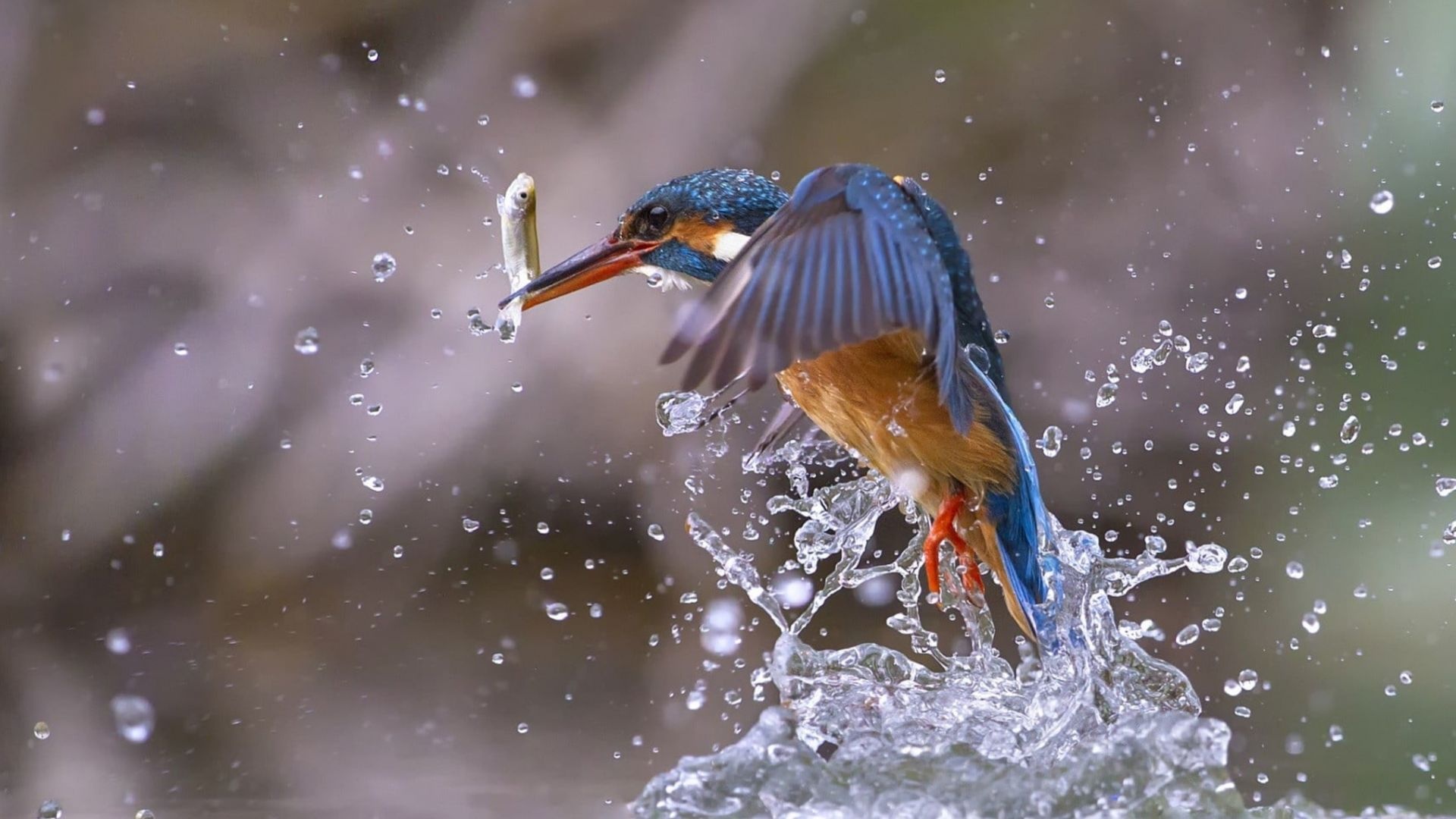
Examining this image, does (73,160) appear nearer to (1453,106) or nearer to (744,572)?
(744,572)

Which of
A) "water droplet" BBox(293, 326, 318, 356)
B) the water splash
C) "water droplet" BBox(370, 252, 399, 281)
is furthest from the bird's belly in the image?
"water droplet" BBox(293, 326, 318, 356)

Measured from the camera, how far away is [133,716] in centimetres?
282

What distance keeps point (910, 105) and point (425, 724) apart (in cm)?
188

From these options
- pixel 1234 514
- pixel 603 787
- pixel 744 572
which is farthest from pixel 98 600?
pixel 1234 514

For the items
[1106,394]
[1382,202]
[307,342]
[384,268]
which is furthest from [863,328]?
[1382,202]

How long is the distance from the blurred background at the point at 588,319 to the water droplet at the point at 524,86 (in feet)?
0.11

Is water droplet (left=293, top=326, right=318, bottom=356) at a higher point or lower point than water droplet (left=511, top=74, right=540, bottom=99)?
lower

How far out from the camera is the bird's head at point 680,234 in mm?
2020

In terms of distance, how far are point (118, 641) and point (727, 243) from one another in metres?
1.95

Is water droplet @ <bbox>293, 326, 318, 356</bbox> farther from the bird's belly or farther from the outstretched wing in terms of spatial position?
the outstretched wing

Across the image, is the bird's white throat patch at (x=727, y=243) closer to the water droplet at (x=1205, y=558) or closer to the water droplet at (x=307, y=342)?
the water droplet at (x=1205, y=558)

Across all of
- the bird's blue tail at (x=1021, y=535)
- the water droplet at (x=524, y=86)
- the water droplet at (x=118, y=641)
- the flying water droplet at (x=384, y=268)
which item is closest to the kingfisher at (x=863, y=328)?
the bird's blue tail at (x=1021, y=535)

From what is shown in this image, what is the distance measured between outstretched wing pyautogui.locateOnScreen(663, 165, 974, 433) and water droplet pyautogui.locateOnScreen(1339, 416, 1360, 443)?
71.5 inches

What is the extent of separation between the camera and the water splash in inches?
66.4
